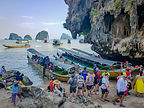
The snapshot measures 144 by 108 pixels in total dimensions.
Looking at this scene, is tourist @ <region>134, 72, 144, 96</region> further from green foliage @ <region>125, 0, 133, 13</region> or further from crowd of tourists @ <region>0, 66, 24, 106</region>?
green foliage @ <region>125, 0, 133, 13</region>

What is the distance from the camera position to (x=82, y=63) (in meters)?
19.3

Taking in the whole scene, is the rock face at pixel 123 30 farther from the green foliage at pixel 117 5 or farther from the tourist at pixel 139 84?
the tourist at pixel 139 84

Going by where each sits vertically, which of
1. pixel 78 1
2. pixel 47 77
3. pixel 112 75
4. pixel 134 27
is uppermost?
pixel 78 1

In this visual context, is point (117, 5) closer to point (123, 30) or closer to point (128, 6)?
point (128, 6)

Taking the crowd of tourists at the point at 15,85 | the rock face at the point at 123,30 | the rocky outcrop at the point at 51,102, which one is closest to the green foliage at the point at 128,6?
the rock face at the point at 123,30

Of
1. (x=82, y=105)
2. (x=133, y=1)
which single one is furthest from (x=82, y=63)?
(x=82, y=105)

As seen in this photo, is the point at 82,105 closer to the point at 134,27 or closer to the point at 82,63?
the point at 134,27

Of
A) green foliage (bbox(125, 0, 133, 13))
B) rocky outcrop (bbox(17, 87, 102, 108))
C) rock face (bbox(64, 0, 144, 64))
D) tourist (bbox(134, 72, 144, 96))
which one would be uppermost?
green foliage (bbox(125, 0, 133, 13))

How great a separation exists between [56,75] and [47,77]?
2.61 m

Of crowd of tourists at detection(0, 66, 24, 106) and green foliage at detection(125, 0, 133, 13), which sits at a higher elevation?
green foliage at detection(125, 0, 133, 13)

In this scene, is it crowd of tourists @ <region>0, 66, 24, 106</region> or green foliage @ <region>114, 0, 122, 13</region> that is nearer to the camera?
crowd of tourists @ <region>0, 66, 24, 106</region>

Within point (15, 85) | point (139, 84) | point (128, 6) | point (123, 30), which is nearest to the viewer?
point (15, 85)

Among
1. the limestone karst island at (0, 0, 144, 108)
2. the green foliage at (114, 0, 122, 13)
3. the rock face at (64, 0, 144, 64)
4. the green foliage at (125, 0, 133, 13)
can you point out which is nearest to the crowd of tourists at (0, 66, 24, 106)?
the limestone karst island at (0, 0, 144, 108)

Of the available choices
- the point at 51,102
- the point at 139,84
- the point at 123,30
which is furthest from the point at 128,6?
the point at 51,102
